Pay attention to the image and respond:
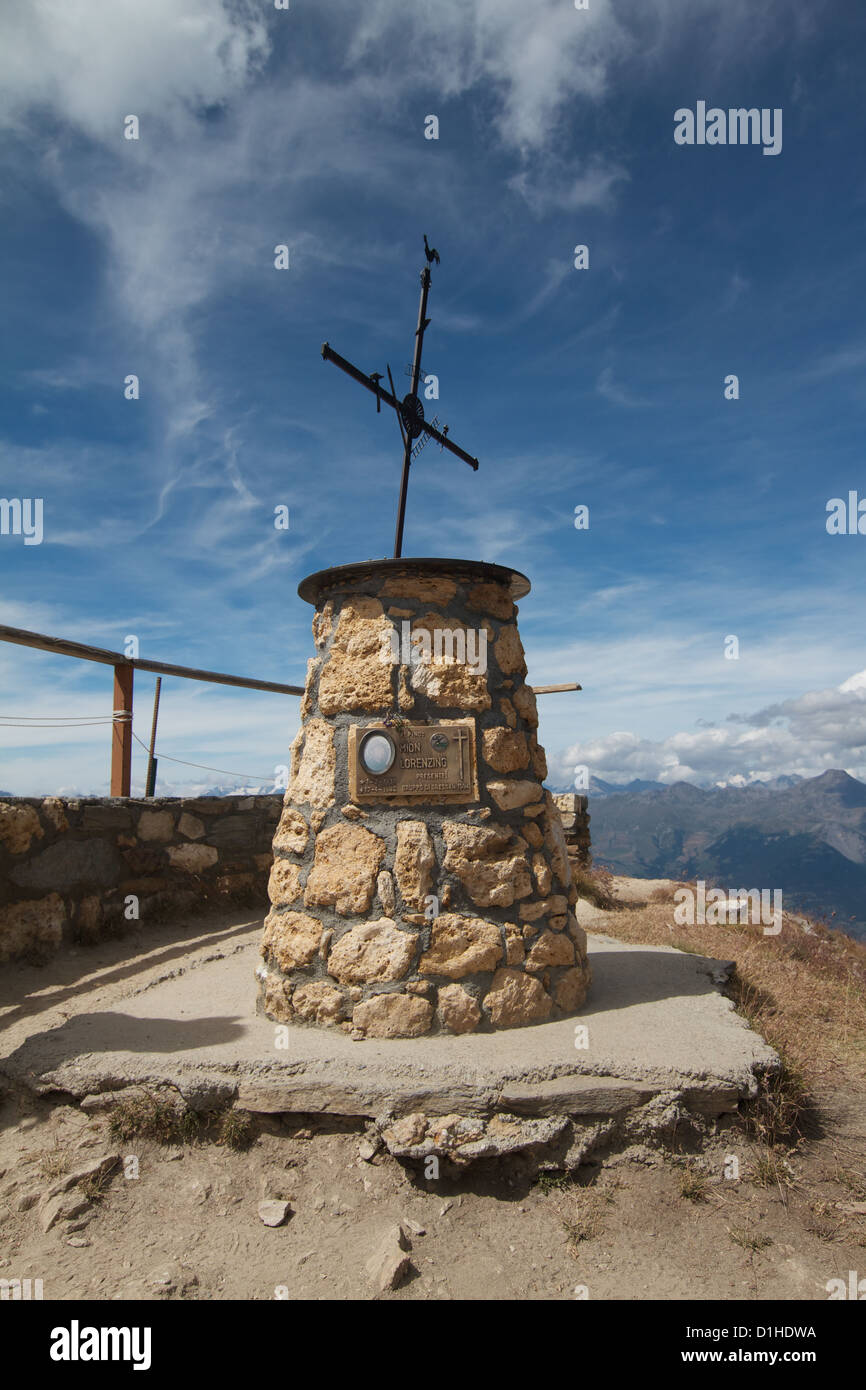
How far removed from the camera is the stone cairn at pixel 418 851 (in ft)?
12.4

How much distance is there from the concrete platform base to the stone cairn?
7.8 inches

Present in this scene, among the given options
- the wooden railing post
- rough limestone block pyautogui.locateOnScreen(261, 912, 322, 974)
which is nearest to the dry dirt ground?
rough limestone block pyautogui.locateOnScreen(261, 912, 322, 974)

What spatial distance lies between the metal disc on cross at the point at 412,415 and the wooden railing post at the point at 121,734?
9.66 feet

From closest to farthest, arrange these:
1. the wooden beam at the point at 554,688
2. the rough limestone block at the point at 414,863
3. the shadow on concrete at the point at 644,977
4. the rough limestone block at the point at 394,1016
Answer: the rough limestone block at the point at 394,1016 < the rough limestone block at the point at 414,863 < the shadow on concrete at the point at 644,977 < the wooden beam at the point at 554,688

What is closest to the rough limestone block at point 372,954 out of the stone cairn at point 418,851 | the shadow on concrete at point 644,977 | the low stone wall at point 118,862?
the stone cairn at point 418,851

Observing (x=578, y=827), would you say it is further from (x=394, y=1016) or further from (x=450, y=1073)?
(x=450, y=1073)

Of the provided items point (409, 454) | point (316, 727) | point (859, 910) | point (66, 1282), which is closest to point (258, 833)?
point (316, 727)

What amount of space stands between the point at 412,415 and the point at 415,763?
2.15 m

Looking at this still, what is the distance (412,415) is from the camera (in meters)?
4.50

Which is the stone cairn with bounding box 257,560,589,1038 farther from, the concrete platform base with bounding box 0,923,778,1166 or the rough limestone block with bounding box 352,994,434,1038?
the concrete platform base with bounding box 0,923,778,1166

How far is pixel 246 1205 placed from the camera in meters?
2.97

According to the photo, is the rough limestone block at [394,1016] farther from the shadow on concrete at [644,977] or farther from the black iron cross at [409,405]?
the black iron cross at [409,405]

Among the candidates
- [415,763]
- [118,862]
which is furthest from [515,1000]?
[118,862]

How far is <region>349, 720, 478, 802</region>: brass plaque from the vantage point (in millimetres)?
3941
